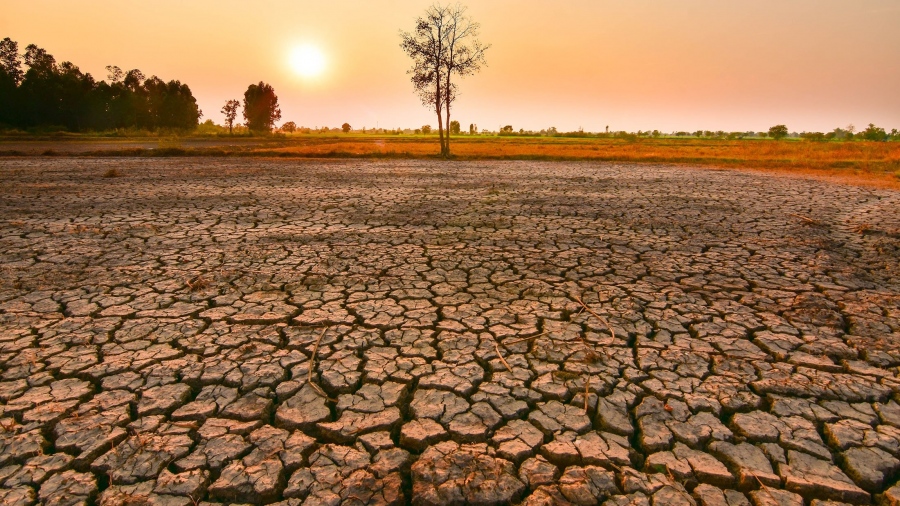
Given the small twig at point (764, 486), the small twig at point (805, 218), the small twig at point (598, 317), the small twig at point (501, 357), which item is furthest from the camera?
the small twig at point (805, 218)

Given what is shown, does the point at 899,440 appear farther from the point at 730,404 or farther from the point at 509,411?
the point at 509,411

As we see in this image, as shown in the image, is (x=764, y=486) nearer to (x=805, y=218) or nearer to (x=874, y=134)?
(x=805, y=218)

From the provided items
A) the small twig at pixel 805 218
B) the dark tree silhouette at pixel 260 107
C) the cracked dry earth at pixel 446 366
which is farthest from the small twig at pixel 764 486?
the dark tree silhouette at pixel 260 107

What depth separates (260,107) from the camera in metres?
60.0

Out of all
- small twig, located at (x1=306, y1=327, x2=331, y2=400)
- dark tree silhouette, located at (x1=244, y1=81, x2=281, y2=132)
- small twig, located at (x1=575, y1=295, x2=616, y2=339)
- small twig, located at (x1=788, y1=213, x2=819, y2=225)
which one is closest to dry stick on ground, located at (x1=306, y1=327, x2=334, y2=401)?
small twig, located at (x1=306, y1=327, x2=331, y2=400)

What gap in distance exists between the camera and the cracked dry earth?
212 centimetres

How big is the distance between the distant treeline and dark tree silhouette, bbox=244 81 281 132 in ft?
31.4

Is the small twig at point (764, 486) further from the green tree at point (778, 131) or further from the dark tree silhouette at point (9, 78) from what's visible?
the green tree at point (778, 131)

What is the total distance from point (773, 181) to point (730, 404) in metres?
14.4

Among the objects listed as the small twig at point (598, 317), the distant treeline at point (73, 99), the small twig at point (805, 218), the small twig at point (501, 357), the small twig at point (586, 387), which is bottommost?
the small twig at point (586, 387)

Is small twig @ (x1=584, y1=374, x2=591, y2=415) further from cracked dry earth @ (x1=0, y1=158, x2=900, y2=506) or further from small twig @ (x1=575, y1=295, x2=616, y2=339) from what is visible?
small twig @ (x1=575, y1=295, x2=616, y2=339)

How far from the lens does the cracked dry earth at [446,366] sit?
2121 millimetres

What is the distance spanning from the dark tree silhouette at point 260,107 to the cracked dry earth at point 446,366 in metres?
59.3

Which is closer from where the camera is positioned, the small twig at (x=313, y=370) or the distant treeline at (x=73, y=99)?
the small twig at (x=313, y=370)
